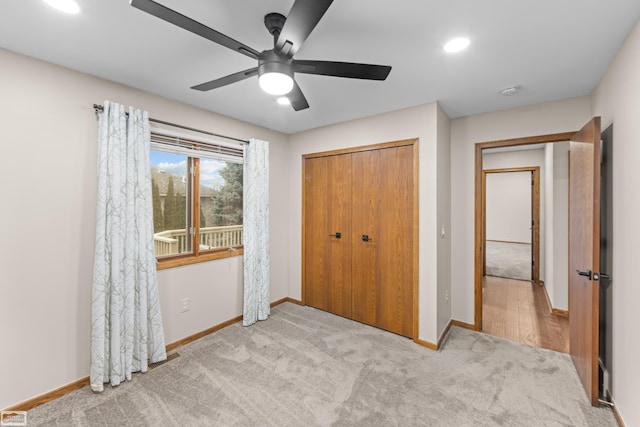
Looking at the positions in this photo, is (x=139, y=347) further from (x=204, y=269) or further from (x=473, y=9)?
(x=473, y=9)

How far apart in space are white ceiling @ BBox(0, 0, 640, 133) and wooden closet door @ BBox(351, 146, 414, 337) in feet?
2.49

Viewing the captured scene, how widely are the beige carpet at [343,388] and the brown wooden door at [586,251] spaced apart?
0.24 meters

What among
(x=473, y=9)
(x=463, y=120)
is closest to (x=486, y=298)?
(x=463, y=120)

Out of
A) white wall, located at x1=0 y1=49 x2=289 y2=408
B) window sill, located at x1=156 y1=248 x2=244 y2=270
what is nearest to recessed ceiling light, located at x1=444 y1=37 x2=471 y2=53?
white wall, located at x1=0 y1=49 x2=289 y2=408

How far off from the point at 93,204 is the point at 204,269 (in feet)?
3.94

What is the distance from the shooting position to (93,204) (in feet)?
7.38

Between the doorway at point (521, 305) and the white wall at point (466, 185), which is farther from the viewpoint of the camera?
the white wall at point (466, 185)

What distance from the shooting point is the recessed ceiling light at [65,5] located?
56.4 inches

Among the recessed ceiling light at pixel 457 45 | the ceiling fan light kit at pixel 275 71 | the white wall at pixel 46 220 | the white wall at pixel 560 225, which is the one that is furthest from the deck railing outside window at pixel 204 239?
the white wall at pixel 560 225

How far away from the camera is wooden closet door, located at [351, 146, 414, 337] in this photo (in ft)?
9.78

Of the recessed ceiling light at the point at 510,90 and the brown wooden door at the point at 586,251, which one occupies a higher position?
the recessed ceiling light at the point at 510,90

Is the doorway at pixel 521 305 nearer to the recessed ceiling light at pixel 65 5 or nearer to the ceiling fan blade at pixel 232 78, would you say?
the ceiling fan blade at pixel 232 78

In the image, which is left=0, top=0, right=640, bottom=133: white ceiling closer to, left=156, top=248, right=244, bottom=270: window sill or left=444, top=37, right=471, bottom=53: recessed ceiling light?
left=444, top=37, right=471, bottom=53: recessed ceiling light

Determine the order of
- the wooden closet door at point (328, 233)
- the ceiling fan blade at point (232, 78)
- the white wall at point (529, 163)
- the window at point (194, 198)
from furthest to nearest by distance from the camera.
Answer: the white wall at point (529, 163), the wooden closet door at point (328, 233), the window at point (194, 198), the ceiling fan blade at point (232, 78)
